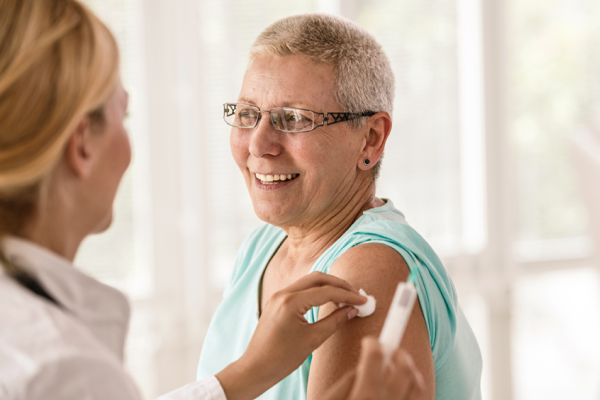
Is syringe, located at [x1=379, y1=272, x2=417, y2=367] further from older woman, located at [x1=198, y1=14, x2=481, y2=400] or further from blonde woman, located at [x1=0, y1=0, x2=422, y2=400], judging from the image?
older woman, located at [x1=198, y1=14, x2=481, y2=400]

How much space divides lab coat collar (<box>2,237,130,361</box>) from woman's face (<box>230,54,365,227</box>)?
0.56 meters

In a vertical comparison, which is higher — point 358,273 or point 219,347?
point 358,273

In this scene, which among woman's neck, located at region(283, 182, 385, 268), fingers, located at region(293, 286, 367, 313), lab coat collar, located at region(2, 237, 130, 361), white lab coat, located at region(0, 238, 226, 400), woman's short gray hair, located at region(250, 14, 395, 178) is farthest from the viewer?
woman's neck, located at region(283, 182, 385, 268)

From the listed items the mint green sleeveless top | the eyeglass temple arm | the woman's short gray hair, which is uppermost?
the woman's short gray hair

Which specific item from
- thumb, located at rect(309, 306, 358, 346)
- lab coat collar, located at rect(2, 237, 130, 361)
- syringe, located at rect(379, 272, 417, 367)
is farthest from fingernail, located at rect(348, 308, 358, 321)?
lab coat collar, located at rect(2, 237, 130, 361)

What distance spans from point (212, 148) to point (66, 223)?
2.04 meters

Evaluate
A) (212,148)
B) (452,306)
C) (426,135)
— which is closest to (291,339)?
→ (452,306)

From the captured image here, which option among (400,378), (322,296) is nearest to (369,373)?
(400,378)

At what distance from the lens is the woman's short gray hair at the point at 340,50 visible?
1.23m

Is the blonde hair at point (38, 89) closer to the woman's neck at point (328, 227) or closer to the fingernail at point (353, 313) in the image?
the fingernail at point (353, 313)

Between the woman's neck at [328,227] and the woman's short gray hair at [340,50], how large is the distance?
0.18 metres

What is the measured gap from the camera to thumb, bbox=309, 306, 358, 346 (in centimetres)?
99

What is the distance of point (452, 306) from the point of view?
112 centimetres

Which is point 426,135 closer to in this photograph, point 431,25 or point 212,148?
point 431,25
